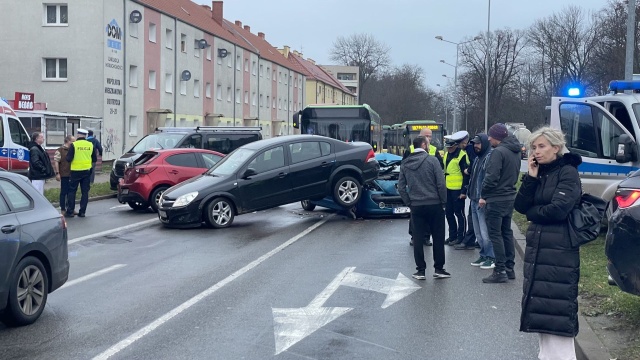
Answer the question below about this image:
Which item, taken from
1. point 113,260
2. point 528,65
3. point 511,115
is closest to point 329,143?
point 113,260

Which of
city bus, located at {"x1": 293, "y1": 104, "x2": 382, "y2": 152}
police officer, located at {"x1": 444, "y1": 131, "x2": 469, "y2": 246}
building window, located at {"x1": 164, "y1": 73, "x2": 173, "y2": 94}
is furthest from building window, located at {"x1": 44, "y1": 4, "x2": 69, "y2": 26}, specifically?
police officer, located at {"x1": 444, "y1": 131, "x2": 469, "y2": 246}

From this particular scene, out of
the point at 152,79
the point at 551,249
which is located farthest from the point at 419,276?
the point at 152,79

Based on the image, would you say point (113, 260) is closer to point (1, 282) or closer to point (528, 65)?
point (1, 282)

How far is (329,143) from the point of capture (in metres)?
16.7

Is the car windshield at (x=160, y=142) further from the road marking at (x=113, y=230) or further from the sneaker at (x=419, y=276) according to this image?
the sneaker at (x=419, y=276)

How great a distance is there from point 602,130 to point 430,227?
197 inches

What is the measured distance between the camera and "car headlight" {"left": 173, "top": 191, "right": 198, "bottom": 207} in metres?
15.0

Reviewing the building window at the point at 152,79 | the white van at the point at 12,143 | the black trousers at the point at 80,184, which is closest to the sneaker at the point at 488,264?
the black trousers at the point at 80,184

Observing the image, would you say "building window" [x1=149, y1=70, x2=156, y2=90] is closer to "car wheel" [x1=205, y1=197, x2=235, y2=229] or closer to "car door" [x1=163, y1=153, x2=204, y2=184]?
"car door" [x1=163, y1=153, x2=204, y2=184]

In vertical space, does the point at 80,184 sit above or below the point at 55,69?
below

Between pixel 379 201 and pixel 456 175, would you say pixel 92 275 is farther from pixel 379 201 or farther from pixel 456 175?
pixel 379 201

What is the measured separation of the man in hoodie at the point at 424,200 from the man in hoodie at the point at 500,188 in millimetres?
542

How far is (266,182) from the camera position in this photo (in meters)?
15.7

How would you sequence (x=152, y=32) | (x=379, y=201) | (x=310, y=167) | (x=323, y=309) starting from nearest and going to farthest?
(x=323, y=309)
(x=310, y=167)
(x=379, y=201)
(x=152, y=32)
